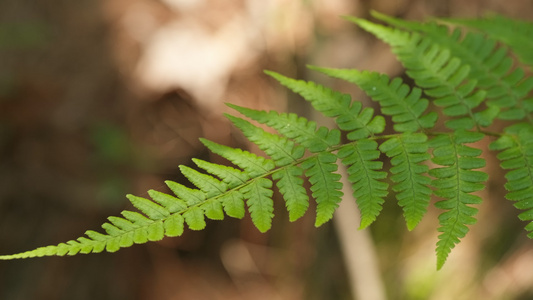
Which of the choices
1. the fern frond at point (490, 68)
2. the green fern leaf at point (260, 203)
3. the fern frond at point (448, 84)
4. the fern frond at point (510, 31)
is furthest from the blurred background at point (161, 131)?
the green fern leaf at point (260, 203)

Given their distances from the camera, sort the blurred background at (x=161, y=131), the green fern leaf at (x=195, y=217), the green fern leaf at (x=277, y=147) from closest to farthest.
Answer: the green fern leaf at (x=195, y=217) < the green fern leaf at (x=277, y=147) < the blurred background at (x=161, y=131)

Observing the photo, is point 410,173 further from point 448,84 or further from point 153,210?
point 153,210

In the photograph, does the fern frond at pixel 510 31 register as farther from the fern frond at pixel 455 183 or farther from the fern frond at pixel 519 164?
the fern frond at pixel 455 183

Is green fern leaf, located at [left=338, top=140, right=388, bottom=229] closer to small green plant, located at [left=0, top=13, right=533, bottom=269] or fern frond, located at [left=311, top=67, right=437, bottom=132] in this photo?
small green plant, located at [left=0, top=13, right=533, bottom=269]

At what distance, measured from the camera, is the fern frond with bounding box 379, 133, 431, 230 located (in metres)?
1.48

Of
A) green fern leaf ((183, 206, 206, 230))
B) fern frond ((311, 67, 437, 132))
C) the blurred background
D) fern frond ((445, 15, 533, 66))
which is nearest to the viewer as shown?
green fern leaf ((183, 206, 206, 230))

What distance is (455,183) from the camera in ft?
4.93

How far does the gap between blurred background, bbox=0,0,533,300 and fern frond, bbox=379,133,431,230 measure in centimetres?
199

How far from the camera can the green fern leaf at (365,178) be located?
1.47 meters

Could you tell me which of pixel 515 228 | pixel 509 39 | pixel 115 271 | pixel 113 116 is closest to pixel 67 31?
pixel 113 116

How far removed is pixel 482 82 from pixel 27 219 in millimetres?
3421

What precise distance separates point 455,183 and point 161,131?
2798 millimetres

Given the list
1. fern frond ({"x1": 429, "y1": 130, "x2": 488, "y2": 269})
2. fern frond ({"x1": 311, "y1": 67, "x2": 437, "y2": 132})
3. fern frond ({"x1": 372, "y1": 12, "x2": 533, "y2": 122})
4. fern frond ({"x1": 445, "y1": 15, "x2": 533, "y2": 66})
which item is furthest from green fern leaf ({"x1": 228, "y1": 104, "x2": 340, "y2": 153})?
fern frond ({"x1": 445, "y1": 15, "x2": 533, "y2": 66})

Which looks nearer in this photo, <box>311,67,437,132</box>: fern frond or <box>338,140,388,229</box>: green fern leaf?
<box>338,140,388,229</box>: green fern leaf
